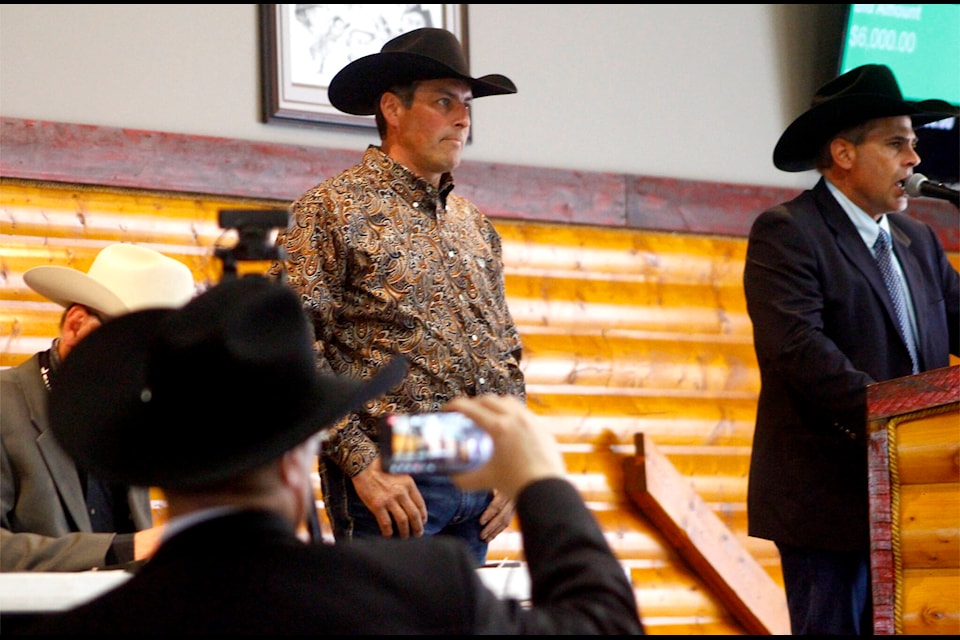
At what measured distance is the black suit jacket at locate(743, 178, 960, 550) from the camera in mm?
3490

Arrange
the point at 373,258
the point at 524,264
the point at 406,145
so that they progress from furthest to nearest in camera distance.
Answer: the point at 524,264
the point at 406,145
the point at 373,258

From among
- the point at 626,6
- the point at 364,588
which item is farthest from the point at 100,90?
the point at 364,588

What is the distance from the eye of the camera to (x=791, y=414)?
3621mm

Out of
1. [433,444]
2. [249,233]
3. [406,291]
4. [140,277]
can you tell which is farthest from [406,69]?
[433,444]

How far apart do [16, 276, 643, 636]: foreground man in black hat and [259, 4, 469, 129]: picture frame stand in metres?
3.31

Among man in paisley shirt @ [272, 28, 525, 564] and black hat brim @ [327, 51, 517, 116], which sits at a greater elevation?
black hat brim @ [327, 51, 517, 116]

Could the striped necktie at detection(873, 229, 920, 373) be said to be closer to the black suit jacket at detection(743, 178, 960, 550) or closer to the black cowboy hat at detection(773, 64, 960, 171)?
the black suit jacket at detection(743, 178, 960, 550)

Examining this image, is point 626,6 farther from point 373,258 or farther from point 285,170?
point 373,258

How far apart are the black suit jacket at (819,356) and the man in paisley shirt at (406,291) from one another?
692 millimetres

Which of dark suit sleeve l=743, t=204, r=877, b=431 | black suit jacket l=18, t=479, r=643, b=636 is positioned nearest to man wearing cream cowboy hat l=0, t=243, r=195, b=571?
black suit jacket l=18, t=479, r=643, b=636

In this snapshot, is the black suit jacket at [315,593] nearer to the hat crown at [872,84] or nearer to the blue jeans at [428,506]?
the blue jeans at [428,506]

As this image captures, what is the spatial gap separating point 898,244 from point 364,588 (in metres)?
2.85

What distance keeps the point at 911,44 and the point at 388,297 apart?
3475 mm

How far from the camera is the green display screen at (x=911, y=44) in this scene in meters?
5.74
